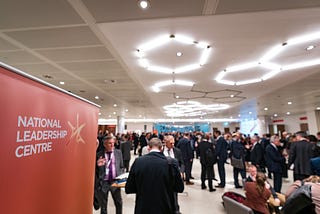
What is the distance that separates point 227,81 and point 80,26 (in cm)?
515

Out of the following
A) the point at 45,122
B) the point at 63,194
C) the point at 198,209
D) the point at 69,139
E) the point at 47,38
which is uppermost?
the point at 47,38

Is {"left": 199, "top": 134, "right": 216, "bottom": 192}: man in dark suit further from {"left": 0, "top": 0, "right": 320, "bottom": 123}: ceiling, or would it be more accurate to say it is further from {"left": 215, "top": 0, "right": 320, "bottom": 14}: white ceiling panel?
{"left": 215, "top": 0, "right": 320, "bottom": 14}: white ceiling panel

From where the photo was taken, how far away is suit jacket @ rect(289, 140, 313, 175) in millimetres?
4172

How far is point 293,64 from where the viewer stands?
486cm

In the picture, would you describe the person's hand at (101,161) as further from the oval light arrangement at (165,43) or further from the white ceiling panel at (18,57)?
the white ceiling panel at (18,57)

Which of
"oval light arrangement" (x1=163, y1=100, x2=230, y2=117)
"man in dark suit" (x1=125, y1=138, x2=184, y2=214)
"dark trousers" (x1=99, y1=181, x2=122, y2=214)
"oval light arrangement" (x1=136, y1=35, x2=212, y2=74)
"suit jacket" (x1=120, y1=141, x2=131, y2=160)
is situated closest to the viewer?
"man in dark suit" (x1=125, y1=138, x2=184, y2=214)

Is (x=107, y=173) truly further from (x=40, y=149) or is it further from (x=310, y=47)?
(x=310, y=47)

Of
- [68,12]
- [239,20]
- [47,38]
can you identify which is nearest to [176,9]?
[239,20]

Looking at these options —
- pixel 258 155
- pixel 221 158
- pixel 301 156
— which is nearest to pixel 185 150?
pixel 221 158

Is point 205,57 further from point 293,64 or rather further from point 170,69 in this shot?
point 293,64

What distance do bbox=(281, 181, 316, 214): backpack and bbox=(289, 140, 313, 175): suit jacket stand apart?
2.90 metres

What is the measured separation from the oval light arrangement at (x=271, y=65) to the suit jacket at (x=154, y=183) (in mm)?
3539

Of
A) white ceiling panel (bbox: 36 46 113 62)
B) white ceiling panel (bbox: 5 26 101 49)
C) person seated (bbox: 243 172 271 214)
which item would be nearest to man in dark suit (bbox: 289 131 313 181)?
person seated (bbox: 243 172 271 214)

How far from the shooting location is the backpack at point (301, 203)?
182 centimetres
